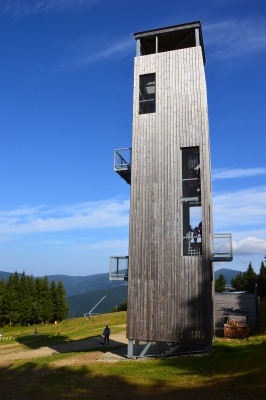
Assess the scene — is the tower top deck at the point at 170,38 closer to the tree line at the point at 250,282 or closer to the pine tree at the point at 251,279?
the tree line at the point at 250,282

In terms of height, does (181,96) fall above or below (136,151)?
above

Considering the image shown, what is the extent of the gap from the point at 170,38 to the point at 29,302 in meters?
62.7

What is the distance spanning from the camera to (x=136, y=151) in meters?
22.0

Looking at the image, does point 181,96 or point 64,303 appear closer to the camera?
point 181,96

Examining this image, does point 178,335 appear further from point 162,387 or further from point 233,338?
point 233,338

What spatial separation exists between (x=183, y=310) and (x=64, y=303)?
64850mm

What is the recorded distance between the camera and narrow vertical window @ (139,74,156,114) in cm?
2300

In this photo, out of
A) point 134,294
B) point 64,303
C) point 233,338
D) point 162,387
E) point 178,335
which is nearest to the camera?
point 162,387

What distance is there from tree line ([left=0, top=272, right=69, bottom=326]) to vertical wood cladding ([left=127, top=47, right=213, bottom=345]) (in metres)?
57.2

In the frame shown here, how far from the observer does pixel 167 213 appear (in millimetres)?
20547

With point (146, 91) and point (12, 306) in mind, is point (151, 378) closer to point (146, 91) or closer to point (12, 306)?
point (146, 91)

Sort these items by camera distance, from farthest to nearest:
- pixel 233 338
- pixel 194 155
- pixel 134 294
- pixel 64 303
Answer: pixel 64 303 < pixel 233 338 < pixel 194 155 < pixel 134 294

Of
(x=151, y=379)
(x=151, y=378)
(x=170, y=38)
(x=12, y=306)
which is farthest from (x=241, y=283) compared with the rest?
(x=151, y=379)

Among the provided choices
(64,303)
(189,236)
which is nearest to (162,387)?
(189,236)
